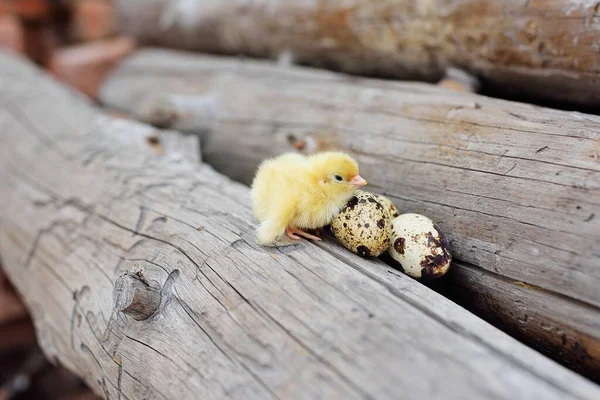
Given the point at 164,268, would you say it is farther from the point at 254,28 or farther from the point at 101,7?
the point at 101,7

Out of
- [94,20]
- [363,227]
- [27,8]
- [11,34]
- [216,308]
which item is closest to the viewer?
[216,308]

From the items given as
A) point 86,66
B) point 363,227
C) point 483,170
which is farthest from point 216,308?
point 86,66

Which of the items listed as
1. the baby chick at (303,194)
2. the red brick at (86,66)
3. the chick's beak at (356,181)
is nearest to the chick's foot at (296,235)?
the baby chick at (303,194)

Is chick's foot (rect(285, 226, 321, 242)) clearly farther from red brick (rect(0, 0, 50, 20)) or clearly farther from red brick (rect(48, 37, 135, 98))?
red brick (rect(0, 0, 50, 20))

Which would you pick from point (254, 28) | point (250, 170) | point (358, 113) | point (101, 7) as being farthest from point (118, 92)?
point (358, 113)

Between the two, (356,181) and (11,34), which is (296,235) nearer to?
(356,181)

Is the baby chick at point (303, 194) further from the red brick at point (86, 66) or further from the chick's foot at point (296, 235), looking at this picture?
the red brick at point (86, 66)
